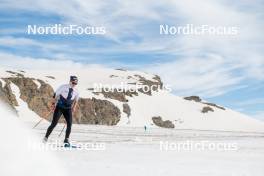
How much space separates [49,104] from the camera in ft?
288

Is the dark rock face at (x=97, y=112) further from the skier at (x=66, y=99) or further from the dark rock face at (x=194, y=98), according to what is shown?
the skier at (x=66, y=99)

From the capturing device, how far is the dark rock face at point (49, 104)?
86750 millimetres

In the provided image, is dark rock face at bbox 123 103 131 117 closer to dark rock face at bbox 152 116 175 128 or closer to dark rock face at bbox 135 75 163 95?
dark rock face at bbox 152 116 175 128

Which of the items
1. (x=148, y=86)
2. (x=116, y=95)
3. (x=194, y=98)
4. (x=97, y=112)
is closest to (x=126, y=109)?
(x=116, y=95)

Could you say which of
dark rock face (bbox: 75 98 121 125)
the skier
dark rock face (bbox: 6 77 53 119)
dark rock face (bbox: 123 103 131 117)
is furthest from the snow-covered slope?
the skier

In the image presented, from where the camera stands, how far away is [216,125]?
116 m

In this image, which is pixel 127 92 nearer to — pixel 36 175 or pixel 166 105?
pixel 166 105

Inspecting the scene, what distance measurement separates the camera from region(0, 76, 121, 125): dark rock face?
285 ft

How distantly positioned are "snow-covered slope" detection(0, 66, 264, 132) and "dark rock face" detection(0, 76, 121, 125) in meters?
2.77

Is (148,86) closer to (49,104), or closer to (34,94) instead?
(49,104)

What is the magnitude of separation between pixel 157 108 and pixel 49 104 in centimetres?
3893

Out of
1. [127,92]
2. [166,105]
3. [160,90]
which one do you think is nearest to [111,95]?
[127,92]

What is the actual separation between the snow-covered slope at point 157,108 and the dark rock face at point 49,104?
277 cm

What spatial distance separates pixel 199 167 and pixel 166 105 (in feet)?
382
